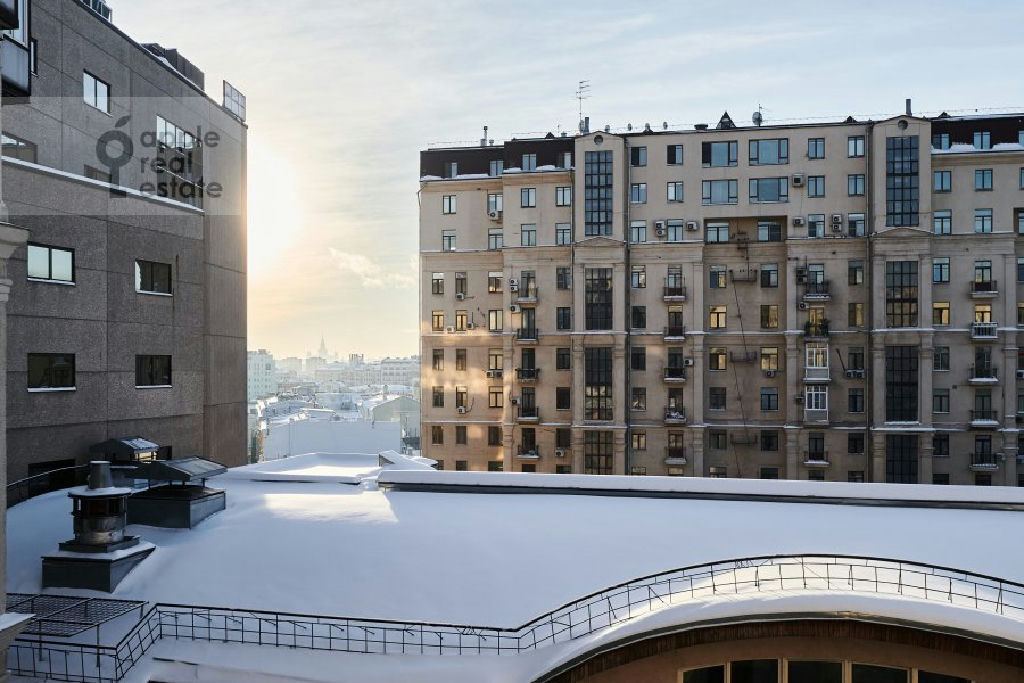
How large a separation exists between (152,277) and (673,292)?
34.1 metres

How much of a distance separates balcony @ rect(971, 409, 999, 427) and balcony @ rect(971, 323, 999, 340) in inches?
206

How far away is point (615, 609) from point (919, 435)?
40.1m

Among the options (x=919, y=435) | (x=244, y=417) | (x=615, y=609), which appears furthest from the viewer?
(x=919, y=435)

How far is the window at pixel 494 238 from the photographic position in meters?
53.2

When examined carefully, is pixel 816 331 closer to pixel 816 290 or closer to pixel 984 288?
pixel 816 290

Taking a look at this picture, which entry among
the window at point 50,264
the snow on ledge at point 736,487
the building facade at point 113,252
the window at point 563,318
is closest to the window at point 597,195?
the window at point 563,318

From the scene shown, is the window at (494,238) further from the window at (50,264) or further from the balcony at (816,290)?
the window at (50,264)

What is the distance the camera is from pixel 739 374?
49438 mm

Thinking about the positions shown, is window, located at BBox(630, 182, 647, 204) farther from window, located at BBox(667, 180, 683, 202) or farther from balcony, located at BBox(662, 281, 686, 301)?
balcony, located at BBox(662, 281, 686, 301)

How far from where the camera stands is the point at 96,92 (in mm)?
27531

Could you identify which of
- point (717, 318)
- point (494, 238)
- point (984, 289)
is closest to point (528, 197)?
point (494, 238)

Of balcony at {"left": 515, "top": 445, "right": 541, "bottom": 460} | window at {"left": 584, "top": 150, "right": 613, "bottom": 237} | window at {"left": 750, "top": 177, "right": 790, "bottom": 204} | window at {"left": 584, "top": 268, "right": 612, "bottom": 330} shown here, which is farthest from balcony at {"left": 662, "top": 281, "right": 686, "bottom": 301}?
balcony at {"left": 515, "top": 445, "right": 541, "bottom": 460}

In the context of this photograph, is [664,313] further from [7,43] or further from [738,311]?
[7,43]

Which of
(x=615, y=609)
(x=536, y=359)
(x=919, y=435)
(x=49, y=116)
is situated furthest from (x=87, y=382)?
(x=919, y=435)
